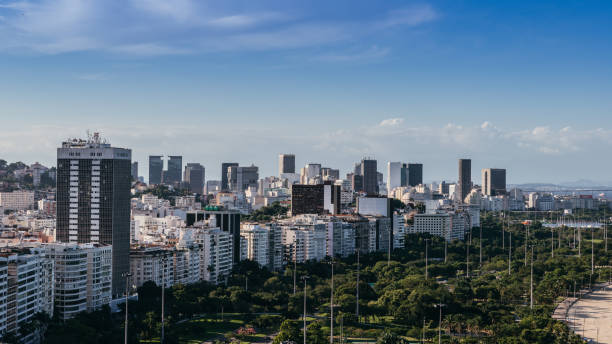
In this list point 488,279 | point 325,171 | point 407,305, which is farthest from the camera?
point 325,171

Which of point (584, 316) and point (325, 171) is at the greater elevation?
point (325, 171)

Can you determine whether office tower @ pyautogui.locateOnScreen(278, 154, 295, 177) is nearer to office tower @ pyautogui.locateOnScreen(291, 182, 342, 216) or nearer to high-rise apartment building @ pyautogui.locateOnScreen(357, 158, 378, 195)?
high-rise apartment building @ pyautogui.locateOnScreen(357, 158, 378, 195)

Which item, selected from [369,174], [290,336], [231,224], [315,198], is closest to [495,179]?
[369,174]

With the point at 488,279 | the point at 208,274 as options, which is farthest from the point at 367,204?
the point at 208,274

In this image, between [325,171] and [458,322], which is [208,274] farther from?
[325,171]

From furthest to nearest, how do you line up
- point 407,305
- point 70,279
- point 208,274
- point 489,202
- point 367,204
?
1. point 489,202
2. point 367,204
3. point 208,274
4. point 407,305
5. point 70,279

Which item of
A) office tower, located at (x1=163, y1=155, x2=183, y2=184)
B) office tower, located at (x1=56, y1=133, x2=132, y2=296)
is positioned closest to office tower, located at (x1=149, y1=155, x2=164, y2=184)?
office tower, located at (x1=163, y1=155, x2=183, y2=184)

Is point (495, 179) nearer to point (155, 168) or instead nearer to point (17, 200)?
point (155, 168)
